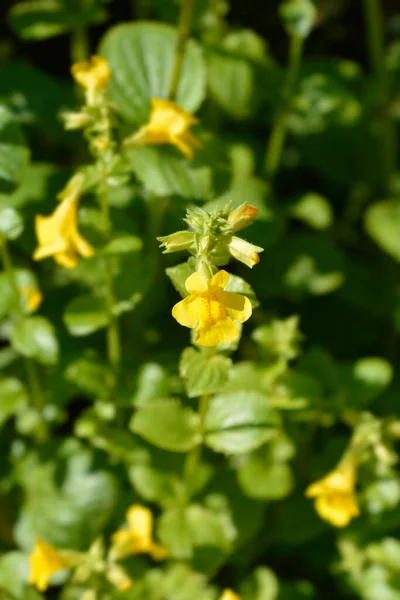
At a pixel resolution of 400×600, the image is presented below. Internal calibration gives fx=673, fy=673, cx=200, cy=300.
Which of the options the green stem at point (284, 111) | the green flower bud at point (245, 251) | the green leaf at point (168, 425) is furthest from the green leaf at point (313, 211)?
the green flower bud at point (245, 251)

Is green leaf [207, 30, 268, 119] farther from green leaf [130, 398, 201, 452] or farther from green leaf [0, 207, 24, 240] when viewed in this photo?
green leaf [130, 398, 201, 452]

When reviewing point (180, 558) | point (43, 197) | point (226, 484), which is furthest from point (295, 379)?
point (43, 197)

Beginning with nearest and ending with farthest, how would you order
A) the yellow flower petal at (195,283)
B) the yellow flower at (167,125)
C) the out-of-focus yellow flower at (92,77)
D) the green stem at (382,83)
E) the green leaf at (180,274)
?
the yellow flower petal at (195,283) < the green leaf at (180,274) < the out-of-focus yellow flower at (92,77) < the yellow flower at (167,125) < the green stem at (382,83)

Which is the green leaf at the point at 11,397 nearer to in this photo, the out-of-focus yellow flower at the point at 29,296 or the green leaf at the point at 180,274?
the out-of-focus yellow flower at the point at 29,296

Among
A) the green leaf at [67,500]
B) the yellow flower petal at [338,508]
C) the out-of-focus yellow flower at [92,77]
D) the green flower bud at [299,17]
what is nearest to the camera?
the out-of-focus yellow flower at [92,77]

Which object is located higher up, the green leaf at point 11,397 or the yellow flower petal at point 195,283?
the yellow flower petal at point 195,283

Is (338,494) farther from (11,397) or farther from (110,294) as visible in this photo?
(11,397)

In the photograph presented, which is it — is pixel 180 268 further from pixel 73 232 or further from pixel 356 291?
pixel 356 291

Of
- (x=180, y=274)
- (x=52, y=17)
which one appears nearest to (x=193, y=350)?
(x=180, y=274)
